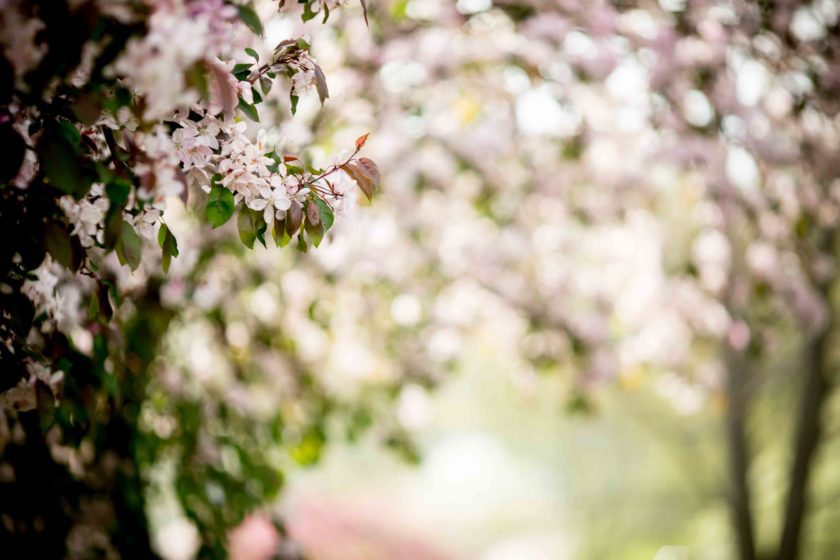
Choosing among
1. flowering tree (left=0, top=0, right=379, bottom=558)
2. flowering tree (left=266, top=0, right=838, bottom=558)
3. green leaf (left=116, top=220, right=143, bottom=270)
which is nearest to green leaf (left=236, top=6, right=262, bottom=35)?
flowering tree (left=0, top=0, right=379, bottom=558)

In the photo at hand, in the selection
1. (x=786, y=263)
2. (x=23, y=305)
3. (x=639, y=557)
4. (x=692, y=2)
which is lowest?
(x=639, y=557)

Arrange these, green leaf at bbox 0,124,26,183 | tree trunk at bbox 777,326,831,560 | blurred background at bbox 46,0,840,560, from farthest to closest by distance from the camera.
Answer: tree trunk at bbox 777,326,831,560 → blurred background at bbox 46,0,840,560 → green leaf at bbox 0,124,26,183

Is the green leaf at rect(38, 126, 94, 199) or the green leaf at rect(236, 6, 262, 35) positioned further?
the green leaf at rect(236, 6, 262, 35)

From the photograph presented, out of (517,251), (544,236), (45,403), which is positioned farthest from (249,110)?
(544,236)

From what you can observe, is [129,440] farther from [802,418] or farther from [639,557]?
[639,557]

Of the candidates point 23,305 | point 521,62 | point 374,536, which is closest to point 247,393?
point 521,62

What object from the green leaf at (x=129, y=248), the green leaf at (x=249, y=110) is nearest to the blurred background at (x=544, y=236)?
the green leaf at (x=249, y=110)

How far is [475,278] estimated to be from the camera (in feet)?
Result: 12.1

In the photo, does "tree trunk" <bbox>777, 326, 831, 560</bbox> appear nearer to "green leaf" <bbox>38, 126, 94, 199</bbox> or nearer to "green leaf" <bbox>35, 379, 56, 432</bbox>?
"green leaf" <bbox>35, 379, 56, 432</bbox>

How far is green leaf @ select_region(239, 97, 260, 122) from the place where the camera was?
1.02 meters

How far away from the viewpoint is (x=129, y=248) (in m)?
0.98

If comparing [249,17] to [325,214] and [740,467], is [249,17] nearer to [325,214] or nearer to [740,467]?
[325,214]

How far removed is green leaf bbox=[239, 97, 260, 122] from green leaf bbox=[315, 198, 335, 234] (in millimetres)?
160

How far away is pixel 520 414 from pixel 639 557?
513 centimetres
